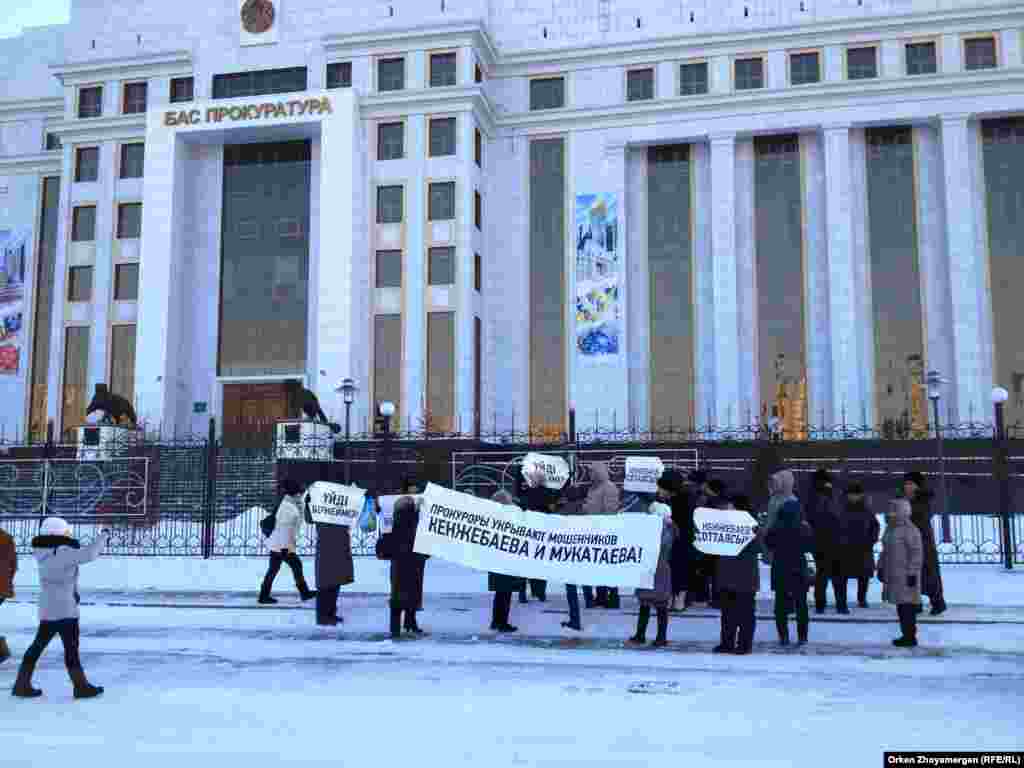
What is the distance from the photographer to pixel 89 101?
3825cm

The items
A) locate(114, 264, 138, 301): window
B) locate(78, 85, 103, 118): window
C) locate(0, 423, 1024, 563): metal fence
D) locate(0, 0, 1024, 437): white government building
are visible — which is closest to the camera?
locate(0, 423, 1024, 563): metal fence

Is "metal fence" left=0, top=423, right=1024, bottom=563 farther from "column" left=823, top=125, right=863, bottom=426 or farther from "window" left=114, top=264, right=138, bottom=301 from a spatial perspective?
"window" left=114, top=264, right=138, bottom=301

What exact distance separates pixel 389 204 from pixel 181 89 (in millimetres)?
9838

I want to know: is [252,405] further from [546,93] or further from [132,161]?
[546,93]

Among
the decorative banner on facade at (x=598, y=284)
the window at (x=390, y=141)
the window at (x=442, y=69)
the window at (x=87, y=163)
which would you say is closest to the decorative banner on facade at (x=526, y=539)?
the decorative banner on facade at (x=598, y=284)

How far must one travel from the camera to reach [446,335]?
34594 mm

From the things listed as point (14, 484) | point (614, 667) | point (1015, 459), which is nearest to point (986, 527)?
point (1015, 459)

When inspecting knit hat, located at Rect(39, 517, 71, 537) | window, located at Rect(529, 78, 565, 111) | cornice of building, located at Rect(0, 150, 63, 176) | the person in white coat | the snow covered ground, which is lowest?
the snow covered ground

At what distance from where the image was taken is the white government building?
33812 mm

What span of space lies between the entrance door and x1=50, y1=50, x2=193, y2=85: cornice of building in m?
12.7

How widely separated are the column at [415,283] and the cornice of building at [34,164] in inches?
644

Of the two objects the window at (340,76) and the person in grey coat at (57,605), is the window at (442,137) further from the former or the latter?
the person in grey coat at (57,605)

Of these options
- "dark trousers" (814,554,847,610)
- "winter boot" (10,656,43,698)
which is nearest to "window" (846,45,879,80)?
"dark trousers" (814,554,847,610)

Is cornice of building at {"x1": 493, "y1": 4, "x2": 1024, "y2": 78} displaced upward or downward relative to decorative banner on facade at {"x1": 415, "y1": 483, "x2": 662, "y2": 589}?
upward
